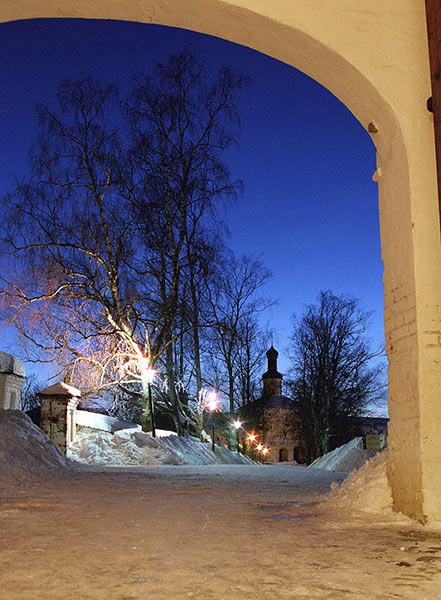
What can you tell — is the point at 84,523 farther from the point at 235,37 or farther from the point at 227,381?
the point at 227,381

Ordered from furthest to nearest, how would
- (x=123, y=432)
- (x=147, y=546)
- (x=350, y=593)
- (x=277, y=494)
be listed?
(x=123, y=432), (x=277, y=494), (x=147, y=546), (x=350, y=593)

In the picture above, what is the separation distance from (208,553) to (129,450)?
11.3m

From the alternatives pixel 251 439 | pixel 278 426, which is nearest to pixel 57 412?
pixel 251 439

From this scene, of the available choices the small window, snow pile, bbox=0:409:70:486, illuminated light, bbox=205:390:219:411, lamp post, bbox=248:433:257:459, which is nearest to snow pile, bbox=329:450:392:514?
snow pile, bbox=0:409:70:486

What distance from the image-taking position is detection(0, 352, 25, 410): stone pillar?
13.3 m

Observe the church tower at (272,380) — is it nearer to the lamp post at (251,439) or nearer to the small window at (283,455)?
the small window at (283,455)

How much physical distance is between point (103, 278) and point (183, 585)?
1475 centimetres

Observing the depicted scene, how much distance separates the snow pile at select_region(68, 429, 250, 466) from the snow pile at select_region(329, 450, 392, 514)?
8.97 meters

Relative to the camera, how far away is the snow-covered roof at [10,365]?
13.3 metres

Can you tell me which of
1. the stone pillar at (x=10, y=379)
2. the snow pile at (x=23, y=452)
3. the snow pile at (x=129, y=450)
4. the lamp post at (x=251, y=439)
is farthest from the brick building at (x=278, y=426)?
the snow pile at (x=23, y=452)

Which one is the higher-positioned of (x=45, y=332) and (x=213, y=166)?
(x=213, y=166)

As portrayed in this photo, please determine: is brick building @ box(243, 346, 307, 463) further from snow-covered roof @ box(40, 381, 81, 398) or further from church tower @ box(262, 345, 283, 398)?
snow-covered roof @ box(40, 381, 81, 398)

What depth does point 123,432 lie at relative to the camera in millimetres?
14719

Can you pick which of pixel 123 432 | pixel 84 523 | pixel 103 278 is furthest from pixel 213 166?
pixel 84 523
